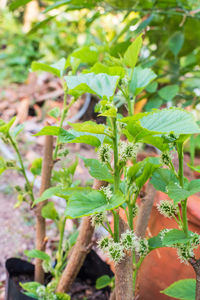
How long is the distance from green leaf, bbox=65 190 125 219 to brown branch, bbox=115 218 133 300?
0.13m

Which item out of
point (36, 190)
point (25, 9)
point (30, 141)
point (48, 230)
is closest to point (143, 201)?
point (48, 230)

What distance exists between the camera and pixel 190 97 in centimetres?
100

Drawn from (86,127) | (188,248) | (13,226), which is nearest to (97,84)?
(86,127)

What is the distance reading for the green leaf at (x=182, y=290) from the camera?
0.51 metres

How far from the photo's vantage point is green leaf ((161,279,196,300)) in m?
0.51

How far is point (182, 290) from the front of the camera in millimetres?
521

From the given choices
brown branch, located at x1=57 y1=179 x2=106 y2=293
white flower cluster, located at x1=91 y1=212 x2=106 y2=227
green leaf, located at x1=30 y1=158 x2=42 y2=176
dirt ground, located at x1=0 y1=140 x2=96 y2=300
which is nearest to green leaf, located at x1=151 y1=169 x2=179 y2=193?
white flower cluster, located at x1=91 y1=212 x2=106 y2=227

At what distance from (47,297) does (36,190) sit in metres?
0.84

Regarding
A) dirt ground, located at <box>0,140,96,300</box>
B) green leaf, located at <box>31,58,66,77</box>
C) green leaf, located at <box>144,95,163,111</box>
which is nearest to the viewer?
Result: green leaf, located at <box>31,58,66,77</box>

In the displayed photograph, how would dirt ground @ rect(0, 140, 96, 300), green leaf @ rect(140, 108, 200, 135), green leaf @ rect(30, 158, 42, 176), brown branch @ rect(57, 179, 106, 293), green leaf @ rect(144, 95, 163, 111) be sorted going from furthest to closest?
dirt ground @ rect(0, 140, 96, 300)
green leaf @ rect(144, 95, 163, 111)
green leaf @ rect(30, 158, 42, 176)
brown branch @ rect(57, 179, 106, 293)
green leaf @ rect(140, 108, 200, 135)

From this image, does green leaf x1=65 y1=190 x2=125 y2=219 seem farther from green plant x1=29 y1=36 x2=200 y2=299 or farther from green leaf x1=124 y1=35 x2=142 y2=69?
green leaf x1=124 y1=35 x2=142 y2=69

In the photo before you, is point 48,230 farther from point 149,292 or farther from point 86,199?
point 86,199

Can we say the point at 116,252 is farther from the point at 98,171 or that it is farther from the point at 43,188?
the point at 43,188

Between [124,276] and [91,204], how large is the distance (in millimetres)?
184
